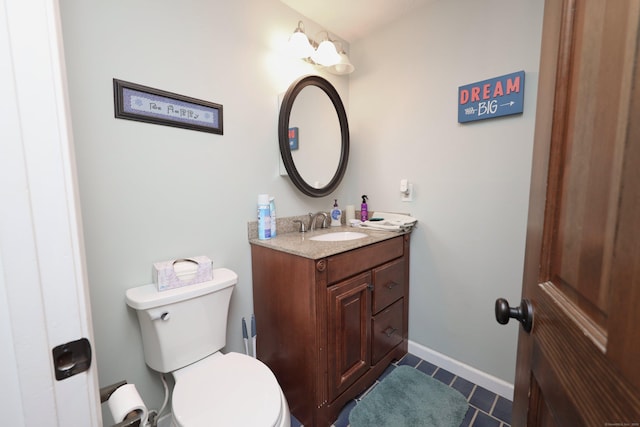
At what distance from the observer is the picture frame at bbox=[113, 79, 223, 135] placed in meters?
1.03

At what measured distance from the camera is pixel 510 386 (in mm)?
1413

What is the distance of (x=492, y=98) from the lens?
1.37 meters

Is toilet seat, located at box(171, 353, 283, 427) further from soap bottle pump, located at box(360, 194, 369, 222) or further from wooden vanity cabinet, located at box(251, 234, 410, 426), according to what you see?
soap bottle pump, located at box(360, 194, 369, 222)

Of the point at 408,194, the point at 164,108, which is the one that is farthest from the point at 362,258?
the point at 164,108

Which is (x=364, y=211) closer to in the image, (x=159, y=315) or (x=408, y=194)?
(x=408, y=194)

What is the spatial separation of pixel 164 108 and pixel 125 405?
1.11 metres

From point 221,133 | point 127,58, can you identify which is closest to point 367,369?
point 221,133

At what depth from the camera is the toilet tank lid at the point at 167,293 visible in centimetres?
98

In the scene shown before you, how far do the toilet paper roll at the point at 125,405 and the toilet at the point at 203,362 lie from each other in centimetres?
25

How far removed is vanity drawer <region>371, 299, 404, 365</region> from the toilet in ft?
2.36

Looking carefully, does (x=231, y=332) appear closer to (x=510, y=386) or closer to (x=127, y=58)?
(x=127, y=58)

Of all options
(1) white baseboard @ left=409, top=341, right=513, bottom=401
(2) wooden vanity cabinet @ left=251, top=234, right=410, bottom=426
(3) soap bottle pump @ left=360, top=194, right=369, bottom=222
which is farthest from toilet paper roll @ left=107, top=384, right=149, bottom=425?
(1) white baseboard @ left=409, top=341, right=513, bottom=401

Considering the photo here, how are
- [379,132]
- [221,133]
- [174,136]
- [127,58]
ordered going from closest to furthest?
[127,58]
[174,136]
[221,133]
[379,132]

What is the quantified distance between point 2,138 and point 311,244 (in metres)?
1.10
